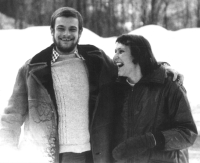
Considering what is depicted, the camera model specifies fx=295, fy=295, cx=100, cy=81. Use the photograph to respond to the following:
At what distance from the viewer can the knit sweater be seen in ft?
5.87

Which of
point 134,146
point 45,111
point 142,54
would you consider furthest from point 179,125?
point 45,111

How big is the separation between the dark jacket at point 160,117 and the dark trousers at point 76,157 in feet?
0.95

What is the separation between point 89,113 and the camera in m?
1.81

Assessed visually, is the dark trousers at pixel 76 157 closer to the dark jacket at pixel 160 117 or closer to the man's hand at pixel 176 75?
the dark jacket at pixel 160 117

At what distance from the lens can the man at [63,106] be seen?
5.87ft

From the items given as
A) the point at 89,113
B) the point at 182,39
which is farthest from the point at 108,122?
the point at 182,39

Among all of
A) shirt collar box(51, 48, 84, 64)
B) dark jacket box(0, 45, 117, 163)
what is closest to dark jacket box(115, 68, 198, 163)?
dark jacket box(0, 45, 117, 163)

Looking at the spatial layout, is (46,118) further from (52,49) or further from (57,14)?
(57,14)

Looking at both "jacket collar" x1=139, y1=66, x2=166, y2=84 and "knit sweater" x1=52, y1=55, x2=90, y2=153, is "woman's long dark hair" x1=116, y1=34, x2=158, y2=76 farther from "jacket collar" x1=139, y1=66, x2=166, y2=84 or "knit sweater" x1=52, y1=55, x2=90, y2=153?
"knit sweater" x1=52, y1=55, x2=90, y2=153

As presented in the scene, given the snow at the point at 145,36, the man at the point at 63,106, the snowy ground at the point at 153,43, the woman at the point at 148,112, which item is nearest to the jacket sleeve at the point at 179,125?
the woman at the point at 148,112

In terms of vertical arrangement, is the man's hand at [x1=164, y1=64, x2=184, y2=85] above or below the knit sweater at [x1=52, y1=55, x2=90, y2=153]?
above

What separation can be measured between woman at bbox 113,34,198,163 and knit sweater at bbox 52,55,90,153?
0.76 ft

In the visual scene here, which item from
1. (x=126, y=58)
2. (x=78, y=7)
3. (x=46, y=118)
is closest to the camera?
(x=126, y=58)

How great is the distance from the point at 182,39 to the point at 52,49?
6.82 metres
